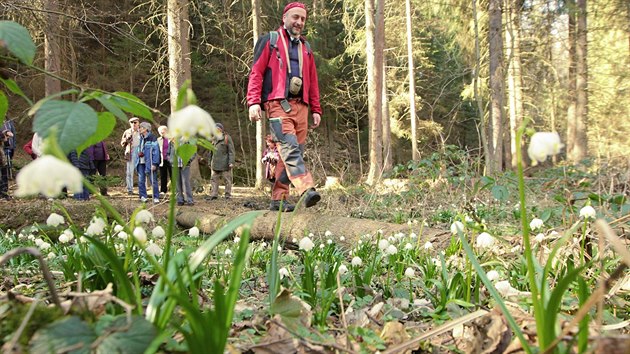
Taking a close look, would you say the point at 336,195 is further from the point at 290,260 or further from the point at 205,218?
the point at 290,260

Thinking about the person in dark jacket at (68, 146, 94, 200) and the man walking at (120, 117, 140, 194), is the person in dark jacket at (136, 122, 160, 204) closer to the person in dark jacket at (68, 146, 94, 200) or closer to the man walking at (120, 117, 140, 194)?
the man walking at (120, 117, 140, 194)

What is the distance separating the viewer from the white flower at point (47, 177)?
0.84 meters

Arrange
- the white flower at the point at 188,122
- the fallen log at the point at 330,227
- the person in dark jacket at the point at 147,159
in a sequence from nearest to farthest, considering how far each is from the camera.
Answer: the white flower at the point at 188,122
the fallen log at the point at 330,227
the person in dark jacket at the point at 147,159

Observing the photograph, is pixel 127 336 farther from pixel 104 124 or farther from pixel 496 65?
pixel 496 65

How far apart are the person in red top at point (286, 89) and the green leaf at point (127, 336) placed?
4.12 metres

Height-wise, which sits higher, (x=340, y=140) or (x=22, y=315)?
(x=340, y=140)

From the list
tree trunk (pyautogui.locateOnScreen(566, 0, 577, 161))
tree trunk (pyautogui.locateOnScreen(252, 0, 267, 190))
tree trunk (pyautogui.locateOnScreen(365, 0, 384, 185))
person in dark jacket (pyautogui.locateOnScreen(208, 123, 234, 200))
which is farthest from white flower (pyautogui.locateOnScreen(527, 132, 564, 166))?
tree trunk (pyautogui.locateOnScreen(566, 0, 577, 161))

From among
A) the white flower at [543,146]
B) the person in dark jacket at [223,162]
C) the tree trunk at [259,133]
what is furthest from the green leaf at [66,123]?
the tree trunk at [259,133]

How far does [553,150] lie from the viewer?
3.40ft

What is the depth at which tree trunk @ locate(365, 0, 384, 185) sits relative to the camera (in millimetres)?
12906

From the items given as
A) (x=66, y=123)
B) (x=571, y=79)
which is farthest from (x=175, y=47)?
(x=571, y=79)

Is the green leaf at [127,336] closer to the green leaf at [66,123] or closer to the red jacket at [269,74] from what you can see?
the green leaf at [66,123]

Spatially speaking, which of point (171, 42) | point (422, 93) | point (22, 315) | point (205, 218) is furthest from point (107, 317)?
point (422, 93)

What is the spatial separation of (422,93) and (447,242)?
26.9m
